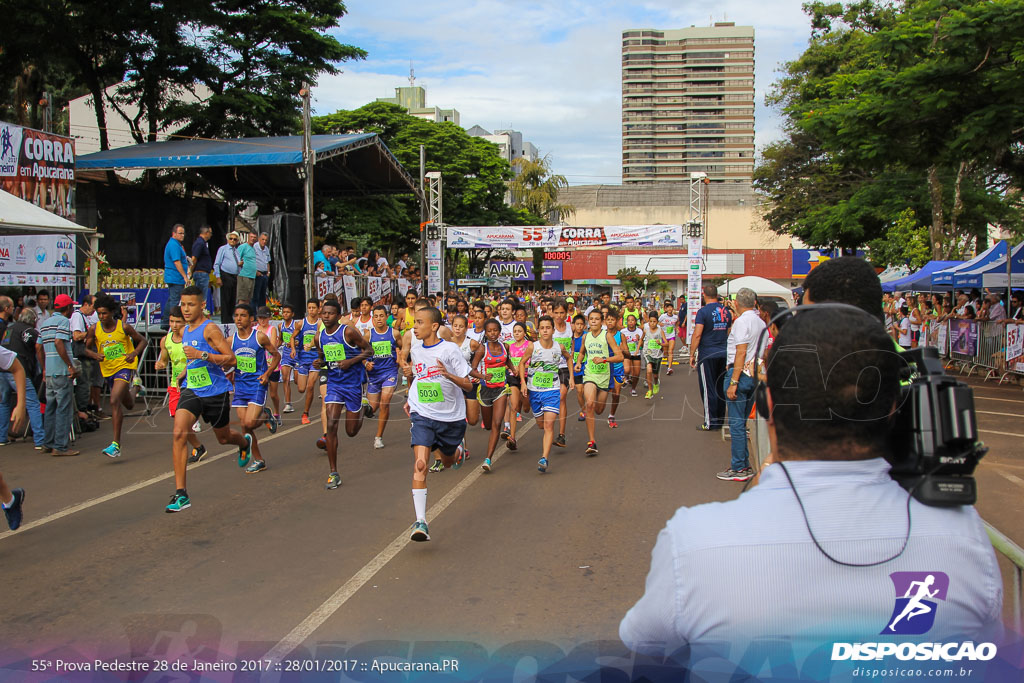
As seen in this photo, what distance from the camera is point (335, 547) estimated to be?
6.12 meters

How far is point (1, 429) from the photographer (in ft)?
35.2

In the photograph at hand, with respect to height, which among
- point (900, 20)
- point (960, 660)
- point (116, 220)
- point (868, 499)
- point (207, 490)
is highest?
point (900, 20)

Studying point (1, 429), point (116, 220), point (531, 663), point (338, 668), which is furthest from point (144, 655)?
point (116, 220)

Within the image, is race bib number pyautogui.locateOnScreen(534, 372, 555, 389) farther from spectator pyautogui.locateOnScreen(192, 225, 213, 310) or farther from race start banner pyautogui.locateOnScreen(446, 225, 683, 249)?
race start banner pyautogui.locateOnScreen(446, 225, 683, 249)

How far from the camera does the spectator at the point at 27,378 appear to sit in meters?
10.1

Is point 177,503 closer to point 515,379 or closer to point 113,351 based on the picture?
point 113,351

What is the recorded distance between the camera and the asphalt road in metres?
A: 4.52

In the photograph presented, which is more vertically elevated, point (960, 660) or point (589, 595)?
point (960, 660)

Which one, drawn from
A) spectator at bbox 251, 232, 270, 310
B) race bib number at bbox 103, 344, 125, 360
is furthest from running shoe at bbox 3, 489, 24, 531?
spectator at bbox 251, 232, 270, 310

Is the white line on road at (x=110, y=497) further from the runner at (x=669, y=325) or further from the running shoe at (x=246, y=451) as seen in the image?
the runner at (x=669, y=325)

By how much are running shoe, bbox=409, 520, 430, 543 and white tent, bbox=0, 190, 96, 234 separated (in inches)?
305

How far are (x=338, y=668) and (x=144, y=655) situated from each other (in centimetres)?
106

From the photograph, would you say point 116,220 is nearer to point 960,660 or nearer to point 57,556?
point 57,556

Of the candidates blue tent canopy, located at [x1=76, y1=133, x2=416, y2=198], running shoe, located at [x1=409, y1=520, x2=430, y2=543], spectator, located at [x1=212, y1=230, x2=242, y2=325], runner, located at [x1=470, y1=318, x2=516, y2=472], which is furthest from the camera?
blue tent canopy, located at [x1=76, y1=133, x2=416, y2=198]
